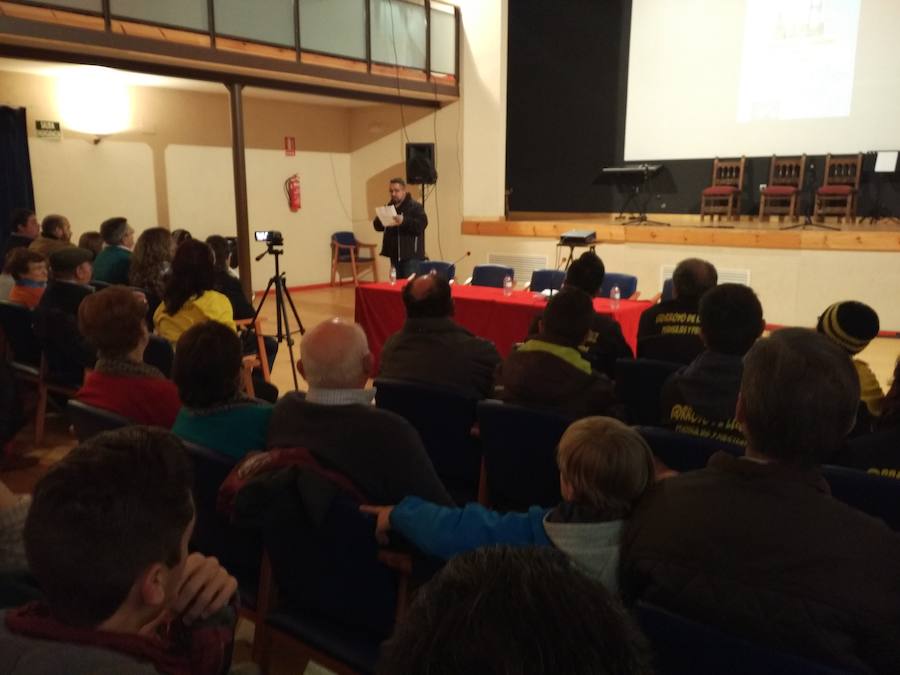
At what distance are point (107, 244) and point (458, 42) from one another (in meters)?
5.62

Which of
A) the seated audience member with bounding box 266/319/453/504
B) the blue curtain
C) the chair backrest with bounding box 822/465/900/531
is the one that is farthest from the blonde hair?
the blue curtain

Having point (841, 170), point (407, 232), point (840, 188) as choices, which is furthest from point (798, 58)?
point (407, 232)

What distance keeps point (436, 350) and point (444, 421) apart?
413 mm

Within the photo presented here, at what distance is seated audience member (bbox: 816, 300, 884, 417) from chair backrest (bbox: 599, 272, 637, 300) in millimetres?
2928

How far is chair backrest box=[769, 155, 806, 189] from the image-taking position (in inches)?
347

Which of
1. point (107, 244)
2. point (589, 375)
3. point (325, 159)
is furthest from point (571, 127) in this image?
point (589, 375)

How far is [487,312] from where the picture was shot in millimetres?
4895

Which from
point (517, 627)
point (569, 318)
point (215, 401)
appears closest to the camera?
point (517, 627)

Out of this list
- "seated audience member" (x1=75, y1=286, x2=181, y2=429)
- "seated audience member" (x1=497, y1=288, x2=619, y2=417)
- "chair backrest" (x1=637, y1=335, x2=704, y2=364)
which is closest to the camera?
"seated audience member" (x1=75, y1=286, x2=181, y2=429)

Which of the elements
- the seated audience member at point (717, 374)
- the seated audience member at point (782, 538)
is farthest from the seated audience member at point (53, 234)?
the seated audience member at point (782, 538)

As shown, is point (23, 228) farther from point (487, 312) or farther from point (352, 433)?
point (352, 433)

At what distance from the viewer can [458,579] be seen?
0.49 meters

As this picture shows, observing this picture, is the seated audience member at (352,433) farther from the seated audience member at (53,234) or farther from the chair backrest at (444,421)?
the seated audience member at (53,234)

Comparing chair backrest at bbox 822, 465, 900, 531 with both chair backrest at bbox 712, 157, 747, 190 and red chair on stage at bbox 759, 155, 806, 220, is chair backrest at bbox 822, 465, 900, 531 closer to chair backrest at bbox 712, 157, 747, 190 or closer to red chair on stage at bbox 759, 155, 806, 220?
red chair on stage at bbox 759, 155, 806, 220
